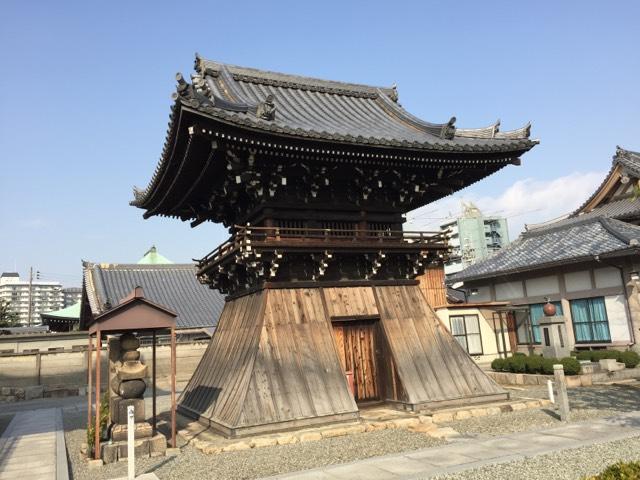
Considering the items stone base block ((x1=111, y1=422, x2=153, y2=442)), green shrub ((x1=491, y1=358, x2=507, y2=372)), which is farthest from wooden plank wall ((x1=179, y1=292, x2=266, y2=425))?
green shrub ((x1=491, y1=358, x2=507, y2=372))

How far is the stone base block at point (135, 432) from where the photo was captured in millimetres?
10945

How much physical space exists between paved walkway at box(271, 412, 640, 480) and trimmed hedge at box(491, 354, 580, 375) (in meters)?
8.02

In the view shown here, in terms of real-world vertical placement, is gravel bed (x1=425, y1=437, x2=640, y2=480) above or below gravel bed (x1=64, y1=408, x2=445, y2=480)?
above

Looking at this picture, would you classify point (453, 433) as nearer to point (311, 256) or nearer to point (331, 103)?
point (311, 256)

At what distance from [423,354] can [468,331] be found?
14.9 metres

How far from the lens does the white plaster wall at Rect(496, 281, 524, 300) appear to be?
30047 mm

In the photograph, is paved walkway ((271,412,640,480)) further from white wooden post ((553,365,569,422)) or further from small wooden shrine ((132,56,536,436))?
small wooden shrine ((132,56,536,436))

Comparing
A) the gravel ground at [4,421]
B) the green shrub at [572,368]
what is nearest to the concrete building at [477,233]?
the green shrub at [572,368]

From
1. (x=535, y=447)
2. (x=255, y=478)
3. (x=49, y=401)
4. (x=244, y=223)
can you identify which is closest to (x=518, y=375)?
(x=535, y=447)

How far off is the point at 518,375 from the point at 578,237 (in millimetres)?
12447

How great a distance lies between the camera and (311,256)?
13.7 metres

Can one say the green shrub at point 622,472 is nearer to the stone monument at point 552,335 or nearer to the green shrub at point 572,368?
the green shrub at point 572,368

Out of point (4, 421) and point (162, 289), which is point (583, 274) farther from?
point (162, 289)

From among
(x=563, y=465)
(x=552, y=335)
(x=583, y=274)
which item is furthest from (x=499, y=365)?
(x=563, y=465)
